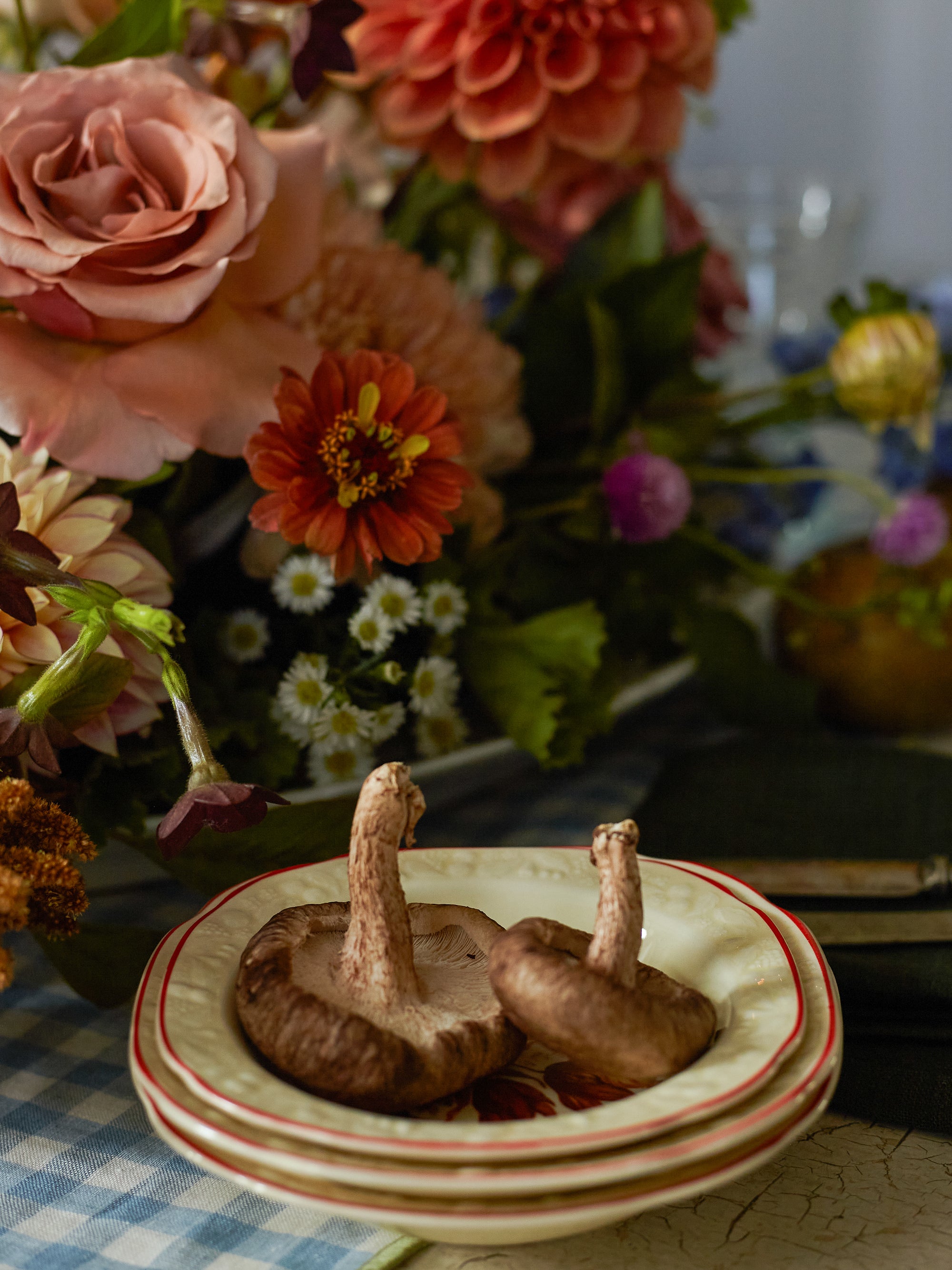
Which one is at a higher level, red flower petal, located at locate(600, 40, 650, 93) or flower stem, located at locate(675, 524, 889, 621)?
red flower petal, located at locate(600, 40, 650, 93)

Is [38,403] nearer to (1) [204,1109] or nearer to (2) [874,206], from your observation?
(1) [204,1109]

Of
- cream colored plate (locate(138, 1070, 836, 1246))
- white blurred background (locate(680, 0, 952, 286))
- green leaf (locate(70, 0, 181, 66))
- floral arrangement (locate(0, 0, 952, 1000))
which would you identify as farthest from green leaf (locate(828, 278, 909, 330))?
white blurred background (locate(680, 0, 952, 286))

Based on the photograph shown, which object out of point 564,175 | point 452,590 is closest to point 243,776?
point 452,590

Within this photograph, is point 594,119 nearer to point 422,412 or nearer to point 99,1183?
point 422,412

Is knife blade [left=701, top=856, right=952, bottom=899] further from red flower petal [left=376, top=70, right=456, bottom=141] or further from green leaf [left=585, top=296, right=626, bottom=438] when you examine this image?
red flower petal [left=376, top=70, right=456, bottom=141]

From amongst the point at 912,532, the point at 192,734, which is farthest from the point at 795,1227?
the point at 912,532
